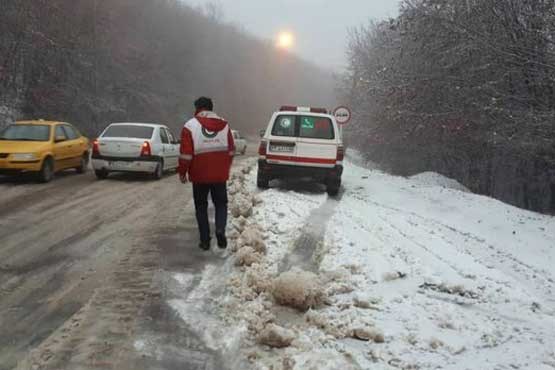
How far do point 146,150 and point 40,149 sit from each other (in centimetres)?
244

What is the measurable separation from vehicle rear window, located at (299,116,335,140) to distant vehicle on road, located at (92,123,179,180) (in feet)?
13.7

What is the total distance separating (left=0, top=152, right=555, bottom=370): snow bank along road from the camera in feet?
12.1

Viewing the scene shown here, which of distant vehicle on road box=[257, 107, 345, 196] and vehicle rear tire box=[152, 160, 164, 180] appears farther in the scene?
vehicle rear tire box=[152, 160, 164, 180]

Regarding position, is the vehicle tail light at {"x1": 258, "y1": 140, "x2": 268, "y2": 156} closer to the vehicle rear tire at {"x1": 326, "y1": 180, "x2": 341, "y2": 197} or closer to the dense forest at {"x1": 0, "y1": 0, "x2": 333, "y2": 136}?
the vehicle rear tire at {"x1": 326, "y1": 180, "x2": 341, "y2": 197}

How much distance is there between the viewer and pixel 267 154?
1138cm

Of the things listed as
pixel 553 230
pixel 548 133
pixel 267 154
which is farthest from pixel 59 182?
pixel 548 133

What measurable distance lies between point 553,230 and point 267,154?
5.81m

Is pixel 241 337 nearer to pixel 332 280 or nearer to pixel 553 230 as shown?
pixel 332 280

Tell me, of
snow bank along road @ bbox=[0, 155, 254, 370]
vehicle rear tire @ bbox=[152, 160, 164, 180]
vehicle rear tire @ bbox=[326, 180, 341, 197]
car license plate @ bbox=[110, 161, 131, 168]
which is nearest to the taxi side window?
car license plate @ bbox=[110, 161, 131, 168]

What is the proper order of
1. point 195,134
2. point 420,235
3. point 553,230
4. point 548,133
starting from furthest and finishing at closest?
point 548,133 < point 553,230 < point 420,235 < point 195,134

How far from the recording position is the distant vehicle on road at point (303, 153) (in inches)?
444

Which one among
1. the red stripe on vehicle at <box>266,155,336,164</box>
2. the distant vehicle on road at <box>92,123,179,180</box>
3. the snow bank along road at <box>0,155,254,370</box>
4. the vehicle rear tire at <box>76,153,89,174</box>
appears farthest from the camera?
the vehicle rear tire at <box>76,153,89,174</box>

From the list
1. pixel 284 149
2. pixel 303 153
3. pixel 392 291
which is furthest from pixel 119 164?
pixel 392 291

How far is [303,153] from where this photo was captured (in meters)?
11.3
